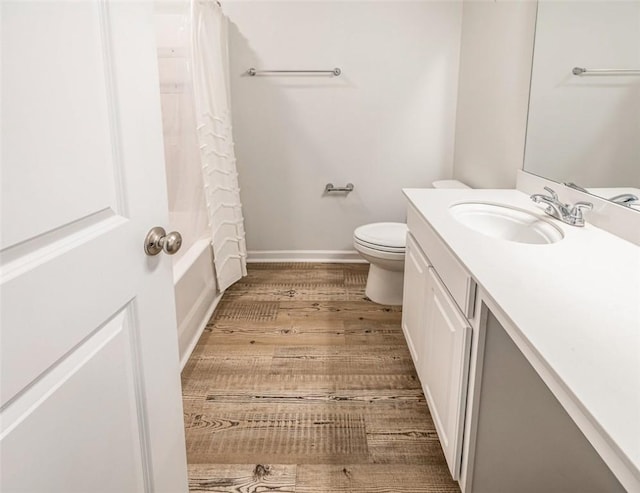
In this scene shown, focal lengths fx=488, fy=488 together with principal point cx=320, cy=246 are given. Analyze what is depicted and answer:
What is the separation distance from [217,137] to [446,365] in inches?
73.2

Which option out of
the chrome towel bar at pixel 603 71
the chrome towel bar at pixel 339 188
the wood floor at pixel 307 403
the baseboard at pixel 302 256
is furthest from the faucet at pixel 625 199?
the baseboard at pixel 302 256

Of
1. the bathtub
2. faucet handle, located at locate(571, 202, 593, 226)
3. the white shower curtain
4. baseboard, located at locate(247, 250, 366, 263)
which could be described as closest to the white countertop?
faucet handle, located at locate(571, 202, 593, 226)

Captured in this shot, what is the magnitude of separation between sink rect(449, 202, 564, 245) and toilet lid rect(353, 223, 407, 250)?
0.69 metres

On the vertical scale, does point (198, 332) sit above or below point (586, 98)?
below

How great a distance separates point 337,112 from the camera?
3.36 m

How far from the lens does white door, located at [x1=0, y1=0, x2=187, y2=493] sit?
62cm

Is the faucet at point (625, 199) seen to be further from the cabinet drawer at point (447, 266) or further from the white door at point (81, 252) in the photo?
the white door at point (81, 252)

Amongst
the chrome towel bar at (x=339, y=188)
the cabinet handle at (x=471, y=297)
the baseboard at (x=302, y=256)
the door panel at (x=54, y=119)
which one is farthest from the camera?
the baseboard at (x=302, y=256)

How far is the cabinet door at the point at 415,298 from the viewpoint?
1.89m

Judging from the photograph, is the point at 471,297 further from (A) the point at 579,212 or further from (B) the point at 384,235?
(B) the point at 384,235

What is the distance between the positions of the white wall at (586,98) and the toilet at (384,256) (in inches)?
32.0

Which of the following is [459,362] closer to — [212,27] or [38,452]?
[38,452]

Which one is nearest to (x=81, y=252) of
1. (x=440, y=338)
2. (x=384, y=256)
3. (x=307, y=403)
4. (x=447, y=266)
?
(x=447, y=266)

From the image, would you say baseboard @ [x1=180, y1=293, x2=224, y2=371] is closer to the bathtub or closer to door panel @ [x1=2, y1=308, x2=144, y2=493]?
the bathtub
